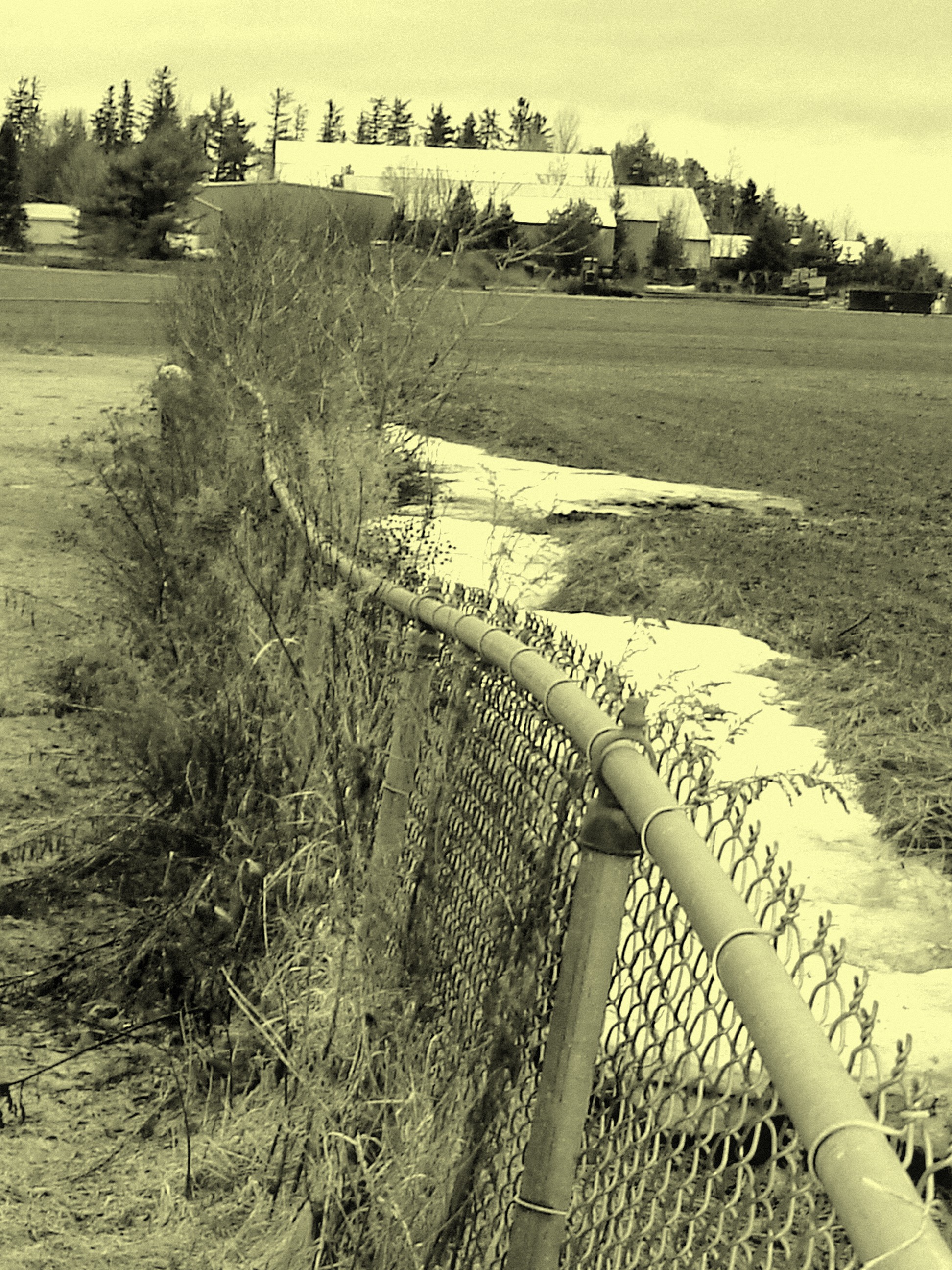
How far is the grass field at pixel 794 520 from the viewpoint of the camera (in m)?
6.33

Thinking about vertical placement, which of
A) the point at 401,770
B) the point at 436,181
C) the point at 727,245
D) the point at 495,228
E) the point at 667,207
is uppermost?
the point at 667,207

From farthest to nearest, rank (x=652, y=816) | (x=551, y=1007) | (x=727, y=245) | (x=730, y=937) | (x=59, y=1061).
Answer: (x=727, y=245)
(x=59, y=1061)
(x=551, y=1007)
(x=652, y=816)
(x=730, y=937)

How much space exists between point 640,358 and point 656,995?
31.9 metres

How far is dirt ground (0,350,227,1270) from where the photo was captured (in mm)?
3289

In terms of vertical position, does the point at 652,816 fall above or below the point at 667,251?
below

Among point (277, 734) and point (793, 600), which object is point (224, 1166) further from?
point (793, 600)

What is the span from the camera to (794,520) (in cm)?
1266

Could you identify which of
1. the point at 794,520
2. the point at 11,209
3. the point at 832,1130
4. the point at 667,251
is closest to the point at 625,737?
the point at 832,1130

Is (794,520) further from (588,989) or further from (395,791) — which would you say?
(588,989)

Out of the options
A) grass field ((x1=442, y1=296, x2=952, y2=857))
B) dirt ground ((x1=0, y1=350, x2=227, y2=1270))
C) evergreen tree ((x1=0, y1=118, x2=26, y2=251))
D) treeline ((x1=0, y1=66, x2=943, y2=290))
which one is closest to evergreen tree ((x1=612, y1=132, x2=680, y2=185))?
treeline ((x1=0, y1=66, x2=943, y2=290))

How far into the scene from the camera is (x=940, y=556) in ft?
36.2

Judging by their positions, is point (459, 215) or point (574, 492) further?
point (574, 492)

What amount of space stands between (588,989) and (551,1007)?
334mm

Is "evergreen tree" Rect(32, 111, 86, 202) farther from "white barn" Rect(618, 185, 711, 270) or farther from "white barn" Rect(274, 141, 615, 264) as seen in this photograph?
"white barn" Rect(274, 141, 615, 264)
